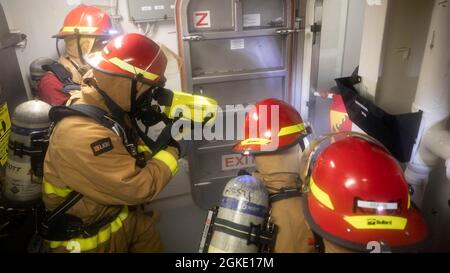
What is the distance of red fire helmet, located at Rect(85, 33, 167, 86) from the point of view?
1976 mm

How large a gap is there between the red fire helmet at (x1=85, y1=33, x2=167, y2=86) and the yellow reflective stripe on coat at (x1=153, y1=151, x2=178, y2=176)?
0.48 metres

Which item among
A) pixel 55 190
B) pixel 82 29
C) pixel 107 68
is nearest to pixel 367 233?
pixel 107 68

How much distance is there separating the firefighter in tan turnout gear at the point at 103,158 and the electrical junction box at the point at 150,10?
1.03 metres

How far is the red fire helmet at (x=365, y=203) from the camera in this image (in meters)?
1.32

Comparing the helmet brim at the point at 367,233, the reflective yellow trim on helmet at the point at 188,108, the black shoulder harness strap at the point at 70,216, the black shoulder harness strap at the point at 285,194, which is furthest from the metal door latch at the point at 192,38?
the helmet brim at the point at 367,233

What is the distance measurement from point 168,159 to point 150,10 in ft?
5.13

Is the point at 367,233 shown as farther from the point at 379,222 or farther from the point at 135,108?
the point at 135,108

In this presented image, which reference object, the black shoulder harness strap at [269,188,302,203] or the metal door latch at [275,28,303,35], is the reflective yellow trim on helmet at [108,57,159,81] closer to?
the black shoulder harness strap at [269,188,302,203]

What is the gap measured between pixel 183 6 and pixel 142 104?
3.95 feet

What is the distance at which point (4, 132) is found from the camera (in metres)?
2.40

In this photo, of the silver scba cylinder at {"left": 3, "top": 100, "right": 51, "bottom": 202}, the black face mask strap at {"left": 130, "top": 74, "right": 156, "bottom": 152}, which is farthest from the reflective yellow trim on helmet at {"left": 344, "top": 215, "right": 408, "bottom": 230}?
the silver scba cylinder at {"left": 3, "top": 100, "right": 51, "bottom": 202}

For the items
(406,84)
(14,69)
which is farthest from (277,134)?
(14,69)

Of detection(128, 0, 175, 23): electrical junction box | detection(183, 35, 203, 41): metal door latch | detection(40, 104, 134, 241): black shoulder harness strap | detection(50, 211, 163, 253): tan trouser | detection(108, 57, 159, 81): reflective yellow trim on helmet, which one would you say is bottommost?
detection(50, 211, 163, 253): tan trouser
